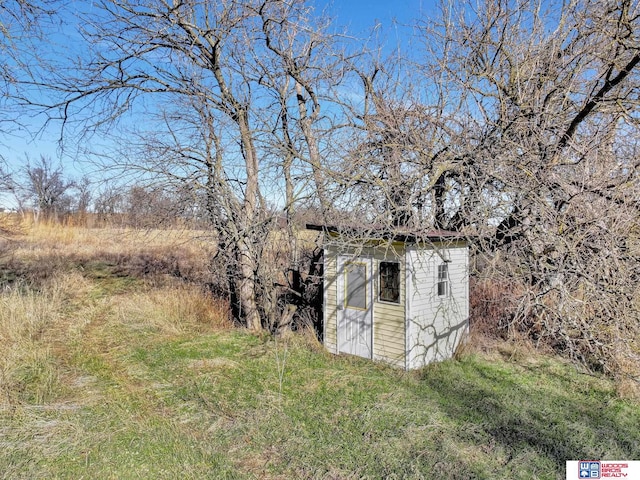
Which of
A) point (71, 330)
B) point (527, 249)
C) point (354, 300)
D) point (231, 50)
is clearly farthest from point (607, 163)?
point (71, 330)

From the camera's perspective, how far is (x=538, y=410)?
4707 mm

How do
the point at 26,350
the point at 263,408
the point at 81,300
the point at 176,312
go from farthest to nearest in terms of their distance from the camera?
the point at 81,300
the point at 176,312
the point at 26,350
the point at 263,408

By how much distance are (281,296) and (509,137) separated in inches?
185

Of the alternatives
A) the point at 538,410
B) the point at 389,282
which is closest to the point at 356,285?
the point at 389,282

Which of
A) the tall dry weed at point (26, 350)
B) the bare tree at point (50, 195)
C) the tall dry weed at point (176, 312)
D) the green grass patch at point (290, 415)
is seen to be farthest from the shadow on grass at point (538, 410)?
the bare tree at point (50, 195)

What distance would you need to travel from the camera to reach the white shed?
6000mm

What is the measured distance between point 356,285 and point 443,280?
1.33m

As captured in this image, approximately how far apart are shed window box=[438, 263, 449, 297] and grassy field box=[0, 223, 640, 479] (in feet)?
3.42

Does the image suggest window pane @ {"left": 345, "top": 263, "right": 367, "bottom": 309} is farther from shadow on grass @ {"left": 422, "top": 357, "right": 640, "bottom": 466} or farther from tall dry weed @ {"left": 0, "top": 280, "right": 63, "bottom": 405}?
tall dry weed @ {"left": 0, "top": 280, "right": 63, "bottom": 405}

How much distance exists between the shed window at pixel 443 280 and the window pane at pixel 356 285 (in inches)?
44.6

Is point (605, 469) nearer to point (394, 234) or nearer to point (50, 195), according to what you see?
point (394, 234)

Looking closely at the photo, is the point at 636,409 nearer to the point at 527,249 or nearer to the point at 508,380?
the point at 508,380

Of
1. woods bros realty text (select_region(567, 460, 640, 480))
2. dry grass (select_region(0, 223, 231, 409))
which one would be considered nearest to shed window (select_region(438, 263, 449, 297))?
woods bros realty text (select_region(567, 460, 640, 480))

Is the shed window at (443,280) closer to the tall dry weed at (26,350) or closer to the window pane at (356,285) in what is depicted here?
the window pane at (356,285)
